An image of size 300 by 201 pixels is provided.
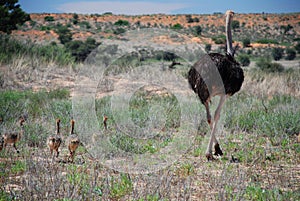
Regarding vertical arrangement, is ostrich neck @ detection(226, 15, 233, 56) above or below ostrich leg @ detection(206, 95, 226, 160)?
above

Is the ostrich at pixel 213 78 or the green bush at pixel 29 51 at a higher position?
the ostrich at pixel 213 78

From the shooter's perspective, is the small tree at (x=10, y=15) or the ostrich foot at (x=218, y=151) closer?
the ostrich foot at (x=218, y=151)

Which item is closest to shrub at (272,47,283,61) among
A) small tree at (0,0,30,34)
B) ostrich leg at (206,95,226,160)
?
small tree at (0,0,30,34)

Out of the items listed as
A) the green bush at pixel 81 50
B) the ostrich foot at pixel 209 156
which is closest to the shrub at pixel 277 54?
the green bush at pixel 81 50

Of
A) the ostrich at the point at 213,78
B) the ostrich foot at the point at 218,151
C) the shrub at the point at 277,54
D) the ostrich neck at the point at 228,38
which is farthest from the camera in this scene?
the shrub at the point at 277,54

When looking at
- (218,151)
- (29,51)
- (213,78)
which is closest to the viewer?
(213,78)

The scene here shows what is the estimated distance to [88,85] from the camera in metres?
12.5

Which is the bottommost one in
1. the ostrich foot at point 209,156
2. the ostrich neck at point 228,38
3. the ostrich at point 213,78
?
the ostrich foot at point 209,156

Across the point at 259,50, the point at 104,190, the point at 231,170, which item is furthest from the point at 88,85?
the point at 259,50

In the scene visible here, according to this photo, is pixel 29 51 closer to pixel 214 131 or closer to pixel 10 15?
pixel 10 15

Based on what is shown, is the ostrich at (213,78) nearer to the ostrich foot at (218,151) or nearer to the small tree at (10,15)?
the ostrich foot at (218,151)

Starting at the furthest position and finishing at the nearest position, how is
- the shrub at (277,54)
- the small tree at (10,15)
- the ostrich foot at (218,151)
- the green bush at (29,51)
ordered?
the shrub at (277,54), the small tree at (10,15), the green bush at (29,51), the ostrich foot at (218,151)

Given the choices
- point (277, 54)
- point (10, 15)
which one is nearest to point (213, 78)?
point (10, 15)

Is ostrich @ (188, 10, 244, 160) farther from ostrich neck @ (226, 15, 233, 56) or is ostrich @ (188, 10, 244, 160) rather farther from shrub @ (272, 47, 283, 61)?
shrub @ (272, 47, 283, 61)
